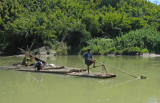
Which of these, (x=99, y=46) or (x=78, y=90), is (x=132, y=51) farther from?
(x=78, y=90)

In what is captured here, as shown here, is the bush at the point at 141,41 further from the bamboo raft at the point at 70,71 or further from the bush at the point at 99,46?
the bamboo raft at the point at 70,71

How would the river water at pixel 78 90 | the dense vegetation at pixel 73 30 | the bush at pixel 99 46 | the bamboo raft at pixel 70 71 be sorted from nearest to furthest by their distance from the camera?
1. the river water at pixel 78 90
2. the bamboo raft at pixel 70 71
3. the dense vegetation at pixel 73 30
4. the bush at pixel 99 46

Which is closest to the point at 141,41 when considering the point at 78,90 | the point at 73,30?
the point at 73,30

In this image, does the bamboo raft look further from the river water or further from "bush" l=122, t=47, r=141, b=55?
"bush" l=122, t=47, r=141, b=55

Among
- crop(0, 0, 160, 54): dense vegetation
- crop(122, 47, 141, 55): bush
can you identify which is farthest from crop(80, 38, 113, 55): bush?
crop(122, 47, 141, 55): bush

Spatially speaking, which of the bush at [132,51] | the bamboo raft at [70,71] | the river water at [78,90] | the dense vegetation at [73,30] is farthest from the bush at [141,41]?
the river water at [78,90]

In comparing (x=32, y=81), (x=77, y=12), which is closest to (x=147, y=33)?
(x=77, y=12)

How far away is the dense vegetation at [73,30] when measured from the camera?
32375 millimetres

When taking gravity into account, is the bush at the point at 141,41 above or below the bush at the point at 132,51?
above

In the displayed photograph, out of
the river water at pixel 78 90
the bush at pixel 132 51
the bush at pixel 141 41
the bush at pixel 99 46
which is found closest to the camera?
the river water at pixel 78 90

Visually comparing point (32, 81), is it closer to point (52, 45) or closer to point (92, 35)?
point (52, 45)

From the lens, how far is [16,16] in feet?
118

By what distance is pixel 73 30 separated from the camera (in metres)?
34.4

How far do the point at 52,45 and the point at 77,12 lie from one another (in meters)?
10.2
